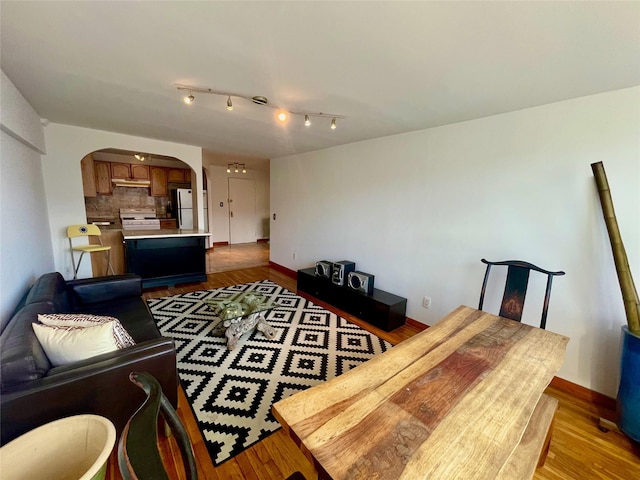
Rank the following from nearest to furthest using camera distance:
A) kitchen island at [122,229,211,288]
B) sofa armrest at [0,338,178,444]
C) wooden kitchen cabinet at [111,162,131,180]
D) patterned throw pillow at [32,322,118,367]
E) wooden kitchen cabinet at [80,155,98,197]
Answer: sofa armrest at [0,338,178,444] → patterned throw pillow at [32,322,118,367] → kitchen island at [122,229,211,288] → wooden kitchen cabinet at [80,155,98,197] → wooden kitchen cabinet at [111,162,131,180]

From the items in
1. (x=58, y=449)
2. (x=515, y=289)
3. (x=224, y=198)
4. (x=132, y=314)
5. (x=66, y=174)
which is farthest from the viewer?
(x=224, y=198)

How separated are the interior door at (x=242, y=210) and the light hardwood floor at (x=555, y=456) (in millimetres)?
6393

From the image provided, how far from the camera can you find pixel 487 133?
7.80 feet

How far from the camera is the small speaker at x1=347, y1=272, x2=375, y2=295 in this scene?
321 centimetres

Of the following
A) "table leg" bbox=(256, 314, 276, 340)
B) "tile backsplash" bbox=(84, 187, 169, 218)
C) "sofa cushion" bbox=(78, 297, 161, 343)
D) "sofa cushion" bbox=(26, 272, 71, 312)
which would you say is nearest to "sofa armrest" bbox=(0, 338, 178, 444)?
"sofa cushion" bbox=(78, 297, 161, 343)

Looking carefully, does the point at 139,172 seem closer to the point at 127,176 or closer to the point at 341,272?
the point at 127,176

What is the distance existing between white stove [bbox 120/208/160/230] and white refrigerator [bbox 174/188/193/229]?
0.52 metres

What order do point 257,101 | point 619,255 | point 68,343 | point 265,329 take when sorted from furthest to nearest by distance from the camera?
1. point 265,329
2. point 257,101
3. point 619,255
4. point 68,343

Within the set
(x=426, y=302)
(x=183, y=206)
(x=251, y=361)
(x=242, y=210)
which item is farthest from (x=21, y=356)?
(x=242, y=210)

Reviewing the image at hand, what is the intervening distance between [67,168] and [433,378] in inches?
186

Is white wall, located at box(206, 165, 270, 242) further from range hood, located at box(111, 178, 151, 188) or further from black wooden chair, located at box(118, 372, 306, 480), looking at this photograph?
black wooden chair, located at box(118, 372, 306, 480)

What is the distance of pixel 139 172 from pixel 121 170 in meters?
0.33

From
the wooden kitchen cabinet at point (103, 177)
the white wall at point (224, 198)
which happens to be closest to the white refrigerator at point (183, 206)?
the white wall at point (224, 198)

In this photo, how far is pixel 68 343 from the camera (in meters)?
1.36
